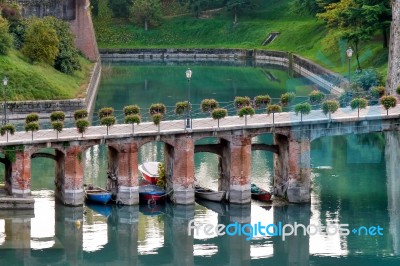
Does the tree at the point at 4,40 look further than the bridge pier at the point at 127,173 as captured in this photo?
Yes

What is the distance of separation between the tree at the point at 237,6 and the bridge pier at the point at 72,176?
77.3m

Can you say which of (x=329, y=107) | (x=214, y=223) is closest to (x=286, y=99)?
(x=329, y=107)

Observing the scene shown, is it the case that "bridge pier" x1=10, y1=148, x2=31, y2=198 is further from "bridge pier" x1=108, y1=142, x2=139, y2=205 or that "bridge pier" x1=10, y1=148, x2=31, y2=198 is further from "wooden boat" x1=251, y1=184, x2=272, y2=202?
"wooden boat" x1=251, y1=184, x2=272, y2=202

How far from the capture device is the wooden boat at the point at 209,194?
173 feet

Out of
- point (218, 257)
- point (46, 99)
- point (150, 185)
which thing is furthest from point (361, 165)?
point (46, 99)

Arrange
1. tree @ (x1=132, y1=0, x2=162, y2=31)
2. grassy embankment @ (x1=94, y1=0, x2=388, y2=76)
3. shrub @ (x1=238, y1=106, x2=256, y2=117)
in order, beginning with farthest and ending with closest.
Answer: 1. tree @ (x1=132, y1=0, x2=162, y2=31)
2. grassy embankment @ (x1=94, y1=0, x2=388, y2=76)
3. shrub @ (x1=238, y1=106, x2=256, y2=117)

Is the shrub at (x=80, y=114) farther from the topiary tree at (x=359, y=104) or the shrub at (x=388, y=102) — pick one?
the shrub at (x=388, y=102)

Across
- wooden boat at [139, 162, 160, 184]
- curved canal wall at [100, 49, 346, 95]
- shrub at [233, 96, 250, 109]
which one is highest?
curved canal wall at [100, 49, 346, 95]

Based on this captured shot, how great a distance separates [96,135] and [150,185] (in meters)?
3.67

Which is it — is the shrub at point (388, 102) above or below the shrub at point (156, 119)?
above

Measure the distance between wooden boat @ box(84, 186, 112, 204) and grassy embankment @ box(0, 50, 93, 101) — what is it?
75.8 feet

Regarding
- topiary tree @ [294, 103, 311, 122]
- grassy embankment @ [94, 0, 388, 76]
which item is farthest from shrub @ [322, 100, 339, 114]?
grassy embankment @ [94, 0, 388, 76]

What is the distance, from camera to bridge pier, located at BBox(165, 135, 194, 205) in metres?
51.8

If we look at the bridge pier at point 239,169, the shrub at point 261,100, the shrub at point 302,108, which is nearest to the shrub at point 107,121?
the bridge pier at point 239,169
